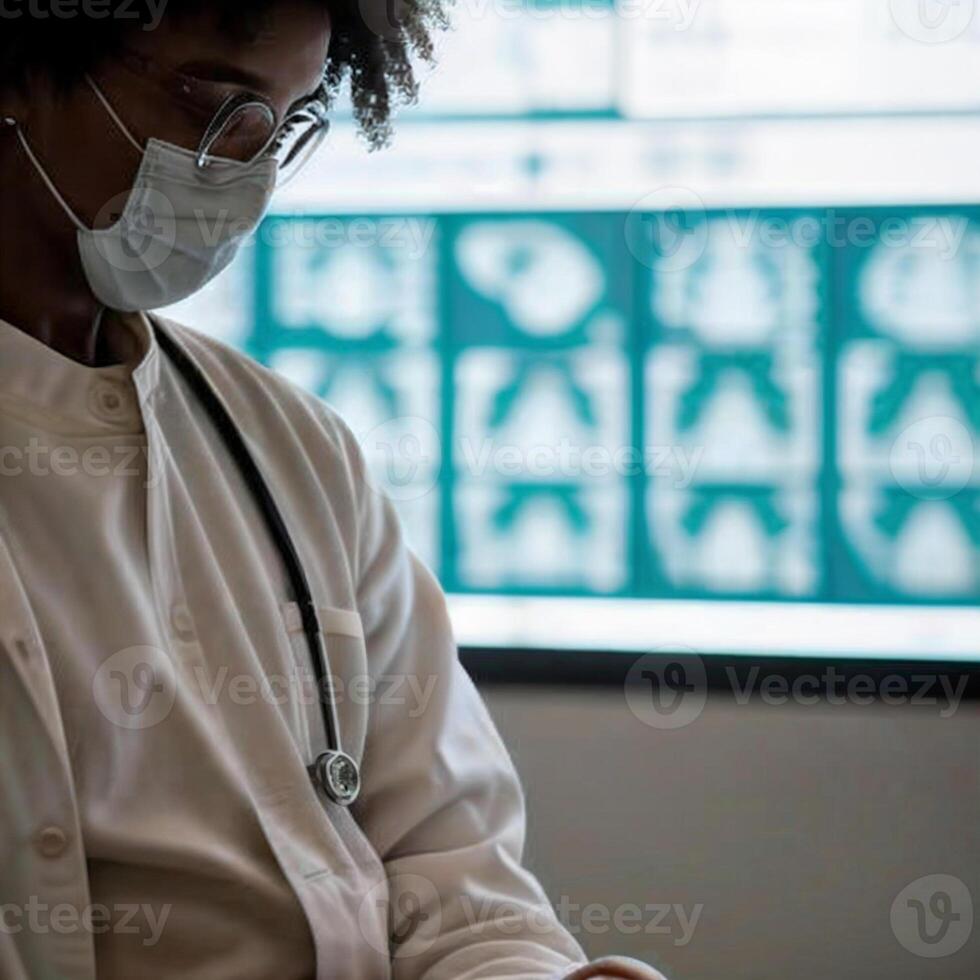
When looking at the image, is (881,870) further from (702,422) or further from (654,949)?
(702,422)

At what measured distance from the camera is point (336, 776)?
0.98m

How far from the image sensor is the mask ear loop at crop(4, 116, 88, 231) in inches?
38.5
